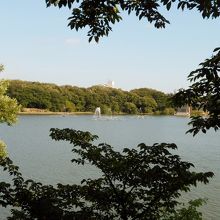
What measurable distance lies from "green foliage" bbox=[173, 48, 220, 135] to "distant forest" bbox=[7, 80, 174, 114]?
5247 inches

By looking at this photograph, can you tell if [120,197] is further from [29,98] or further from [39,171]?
[29,98]

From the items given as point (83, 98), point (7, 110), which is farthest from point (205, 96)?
point (83, 98)

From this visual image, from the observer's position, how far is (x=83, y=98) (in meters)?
164

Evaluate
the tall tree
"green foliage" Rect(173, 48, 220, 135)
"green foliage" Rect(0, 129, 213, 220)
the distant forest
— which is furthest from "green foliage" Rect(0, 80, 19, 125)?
the distant forest

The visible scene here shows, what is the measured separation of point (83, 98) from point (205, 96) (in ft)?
523

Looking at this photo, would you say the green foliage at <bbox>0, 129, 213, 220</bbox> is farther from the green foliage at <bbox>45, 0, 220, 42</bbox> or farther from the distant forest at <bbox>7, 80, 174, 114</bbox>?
the distant forest at <bbox>7, 80, 174, 114</bbox>

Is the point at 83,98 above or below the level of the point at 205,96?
above

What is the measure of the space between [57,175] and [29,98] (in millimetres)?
118202

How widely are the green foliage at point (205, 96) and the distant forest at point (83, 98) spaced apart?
Answer: 133264mm

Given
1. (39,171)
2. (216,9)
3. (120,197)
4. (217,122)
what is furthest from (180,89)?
(39,171)

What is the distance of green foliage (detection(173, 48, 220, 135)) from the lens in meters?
4.63

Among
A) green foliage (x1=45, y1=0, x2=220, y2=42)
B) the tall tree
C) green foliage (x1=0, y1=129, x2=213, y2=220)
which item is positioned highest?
green foliage (x1=45, y1=0, x2=220, y2=42)

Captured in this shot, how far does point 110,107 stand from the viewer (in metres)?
168

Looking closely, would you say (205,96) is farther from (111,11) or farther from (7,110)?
(7,110)
